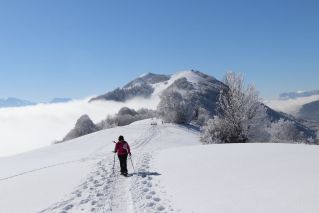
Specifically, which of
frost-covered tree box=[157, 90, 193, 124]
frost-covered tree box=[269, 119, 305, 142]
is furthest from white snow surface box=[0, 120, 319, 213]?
frost-covered tree box=[269, 119, 305, 142]

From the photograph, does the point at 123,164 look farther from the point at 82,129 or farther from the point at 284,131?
the point at 82,129

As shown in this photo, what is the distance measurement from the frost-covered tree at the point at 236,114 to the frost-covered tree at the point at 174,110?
4556 centimetres

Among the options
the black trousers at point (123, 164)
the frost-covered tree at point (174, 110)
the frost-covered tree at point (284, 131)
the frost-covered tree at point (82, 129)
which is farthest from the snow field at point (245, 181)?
the frost-covered tree at point (82, 129)

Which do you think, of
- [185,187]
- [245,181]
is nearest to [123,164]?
[185,187]

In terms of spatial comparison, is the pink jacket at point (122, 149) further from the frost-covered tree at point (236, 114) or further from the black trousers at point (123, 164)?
the frost-covered tree at point (236, 114)

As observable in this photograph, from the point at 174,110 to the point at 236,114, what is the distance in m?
50.5

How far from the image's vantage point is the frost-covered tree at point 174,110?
98500mm

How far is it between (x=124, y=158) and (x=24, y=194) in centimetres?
713

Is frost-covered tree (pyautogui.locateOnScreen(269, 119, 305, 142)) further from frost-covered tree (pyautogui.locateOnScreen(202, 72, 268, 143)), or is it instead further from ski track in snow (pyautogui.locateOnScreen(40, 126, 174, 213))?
ski track in snow (pyautogui.locateOnScreen(40, 126, 174, 213))

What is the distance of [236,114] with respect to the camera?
49125 millimetres

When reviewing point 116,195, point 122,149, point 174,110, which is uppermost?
point 174,110

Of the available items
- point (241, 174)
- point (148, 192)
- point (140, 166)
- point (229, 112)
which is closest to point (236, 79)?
point (229, 112)

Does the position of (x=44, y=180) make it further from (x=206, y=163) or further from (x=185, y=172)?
(x=206, y=163)

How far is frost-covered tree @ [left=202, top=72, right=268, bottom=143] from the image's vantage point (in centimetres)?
4903
